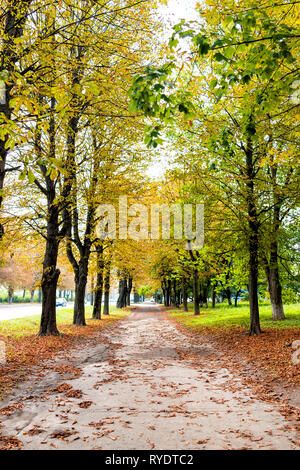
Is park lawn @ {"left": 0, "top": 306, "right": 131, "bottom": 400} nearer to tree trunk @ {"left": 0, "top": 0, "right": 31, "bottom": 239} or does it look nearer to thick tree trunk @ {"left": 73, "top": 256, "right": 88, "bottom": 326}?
thick tree trunk @ {"left": 73, "top": 256, "right": 88, "bottom": 326}

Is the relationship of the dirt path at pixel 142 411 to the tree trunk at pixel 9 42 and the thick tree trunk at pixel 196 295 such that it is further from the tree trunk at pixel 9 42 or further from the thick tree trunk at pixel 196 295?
the thick tree trunk at pixel 196 295

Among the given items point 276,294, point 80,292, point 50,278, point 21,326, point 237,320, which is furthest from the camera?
point 80,292

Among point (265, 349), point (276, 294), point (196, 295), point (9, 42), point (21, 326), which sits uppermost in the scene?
point (9, 42)

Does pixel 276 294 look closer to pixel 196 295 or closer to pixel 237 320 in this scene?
pixel 237 320

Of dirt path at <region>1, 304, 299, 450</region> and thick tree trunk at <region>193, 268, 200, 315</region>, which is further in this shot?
thick tree trunk at <region>193, 268, 200, 315</region>

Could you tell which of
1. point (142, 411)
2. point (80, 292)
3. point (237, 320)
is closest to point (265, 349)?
point (142, 411)

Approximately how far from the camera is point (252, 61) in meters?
4.97

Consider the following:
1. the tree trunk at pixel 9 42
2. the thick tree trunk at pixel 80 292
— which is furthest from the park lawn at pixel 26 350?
the tree trunk at pixel 9 42

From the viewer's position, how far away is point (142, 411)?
4.95 metres

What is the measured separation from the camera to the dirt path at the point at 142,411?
3859mm

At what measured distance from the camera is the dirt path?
386cm

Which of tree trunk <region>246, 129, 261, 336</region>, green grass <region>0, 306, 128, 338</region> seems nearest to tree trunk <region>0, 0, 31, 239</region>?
tree trunk <region>246, 129, 261, 336</region>
